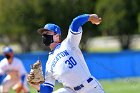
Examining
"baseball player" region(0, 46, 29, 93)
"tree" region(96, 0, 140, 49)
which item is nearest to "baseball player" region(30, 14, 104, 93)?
"baseball player" region(0, 46, 29, 93)

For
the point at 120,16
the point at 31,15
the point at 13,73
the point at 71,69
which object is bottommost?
the point at 71,69

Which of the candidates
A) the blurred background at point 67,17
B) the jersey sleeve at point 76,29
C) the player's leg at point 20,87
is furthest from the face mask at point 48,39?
the blurred background at point 67,17

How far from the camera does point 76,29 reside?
791cm

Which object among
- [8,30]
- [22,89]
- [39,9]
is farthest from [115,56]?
[8,30]

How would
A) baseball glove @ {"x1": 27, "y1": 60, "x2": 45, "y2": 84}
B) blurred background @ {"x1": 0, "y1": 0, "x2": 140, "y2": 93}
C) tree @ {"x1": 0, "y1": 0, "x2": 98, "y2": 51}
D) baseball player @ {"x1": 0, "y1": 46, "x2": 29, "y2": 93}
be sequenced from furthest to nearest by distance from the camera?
tree @ {"x1": 0, "y1": 0, "x2": 98, "y2": 51} < blurred background @ {"x1": 0, "y1": 0, "x2": 140, "y2": 93} < baseball player @ {"x1": 0, "y1": 46, "x2": 29, "y2": 93} < baseball glove @ {"x1": 27, "y1": 60, "x2": 45, "y2": 84}

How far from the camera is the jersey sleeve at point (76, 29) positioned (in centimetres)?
787

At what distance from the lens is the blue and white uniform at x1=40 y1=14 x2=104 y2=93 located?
776 cm

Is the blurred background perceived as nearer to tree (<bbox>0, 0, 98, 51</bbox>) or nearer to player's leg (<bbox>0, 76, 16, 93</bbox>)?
tree (<bbox>0, 0, 98, 51</bbox>)

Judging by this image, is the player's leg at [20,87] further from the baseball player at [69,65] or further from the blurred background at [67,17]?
the blurred background at [67,17]

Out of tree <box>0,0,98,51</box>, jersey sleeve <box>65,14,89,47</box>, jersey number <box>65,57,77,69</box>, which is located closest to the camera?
jersey number <box>65,57,77,69</box>

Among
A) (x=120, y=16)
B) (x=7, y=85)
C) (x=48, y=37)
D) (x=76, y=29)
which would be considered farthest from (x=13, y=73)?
(x=120, y=16)

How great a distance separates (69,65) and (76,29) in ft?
1.80

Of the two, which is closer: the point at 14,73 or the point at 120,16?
the point at 14,73

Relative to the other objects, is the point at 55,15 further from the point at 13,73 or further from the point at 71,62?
the point at 71,62
